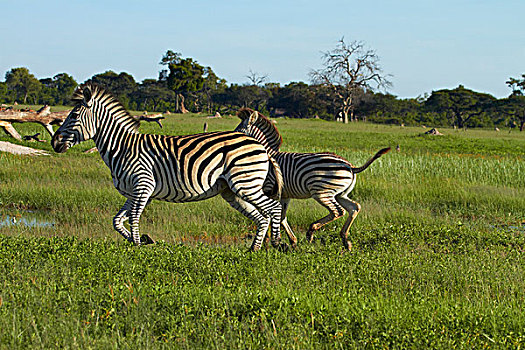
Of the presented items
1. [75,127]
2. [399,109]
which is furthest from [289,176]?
[399,109]

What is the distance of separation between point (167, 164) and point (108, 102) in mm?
1444

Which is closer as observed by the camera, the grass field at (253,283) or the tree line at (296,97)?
the grass field at (253,283)

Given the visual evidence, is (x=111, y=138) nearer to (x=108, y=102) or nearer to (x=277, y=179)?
(x=108, y=102)

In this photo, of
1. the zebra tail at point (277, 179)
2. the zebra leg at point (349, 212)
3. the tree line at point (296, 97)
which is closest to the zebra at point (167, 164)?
the zebra tail at point (277, 179)

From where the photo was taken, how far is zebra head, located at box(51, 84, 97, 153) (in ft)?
25.6

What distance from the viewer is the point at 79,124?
7.84m

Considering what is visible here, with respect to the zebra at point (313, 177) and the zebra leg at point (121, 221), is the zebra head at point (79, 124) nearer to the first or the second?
the zebra leg at point (121, 221)

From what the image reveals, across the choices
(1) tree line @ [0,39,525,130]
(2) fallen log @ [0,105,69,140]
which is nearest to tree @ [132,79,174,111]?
(1) tree line @ [0,39,525,130]

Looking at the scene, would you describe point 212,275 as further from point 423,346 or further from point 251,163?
point 423,346

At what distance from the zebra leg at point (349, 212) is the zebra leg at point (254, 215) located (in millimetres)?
1305

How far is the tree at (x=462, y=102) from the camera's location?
8124 cm

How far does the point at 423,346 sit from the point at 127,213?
4763mm

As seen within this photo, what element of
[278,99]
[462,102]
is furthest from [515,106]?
[278,99]

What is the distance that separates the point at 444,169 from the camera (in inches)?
664
